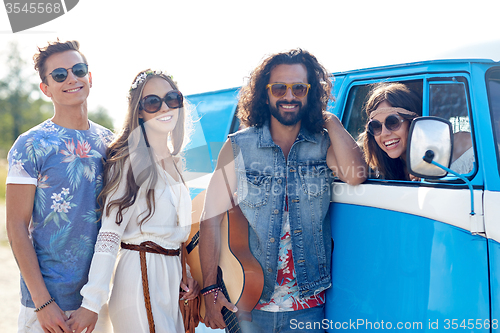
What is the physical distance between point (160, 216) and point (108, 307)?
602 millimetres

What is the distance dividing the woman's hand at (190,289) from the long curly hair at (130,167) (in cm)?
49

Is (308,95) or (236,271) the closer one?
(236,271)

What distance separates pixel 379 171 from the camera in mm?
2350

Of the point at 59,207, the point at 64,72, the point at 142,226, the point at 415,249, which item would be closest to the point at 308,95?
the point at 415,249

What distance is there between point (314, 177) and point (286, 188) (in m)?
0.18

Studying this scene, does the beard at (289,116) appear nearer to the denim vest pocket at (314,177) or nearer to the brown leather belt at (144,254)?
the denim vest pocket at (314,177)

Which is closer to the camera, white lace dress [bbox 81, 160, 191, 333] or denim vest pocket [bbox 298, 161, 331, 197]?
white lace dress [bbox 81, 160, 191, 333]

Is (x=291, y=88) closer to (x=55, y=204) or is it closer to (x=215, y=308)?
(x=215, y=308)

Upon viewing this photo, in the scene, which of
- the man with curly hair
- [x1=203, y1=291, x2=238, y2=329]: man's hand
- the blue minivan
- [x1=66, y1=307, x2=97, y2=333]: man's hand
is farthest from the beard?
[x1=66, y1=307, x2=97, y2=333]: man's hand

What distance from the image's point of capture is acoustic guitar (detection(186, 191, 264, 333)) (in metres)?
2.36

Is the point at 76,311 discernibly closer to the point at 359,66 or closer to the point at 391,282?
the point at 391,282

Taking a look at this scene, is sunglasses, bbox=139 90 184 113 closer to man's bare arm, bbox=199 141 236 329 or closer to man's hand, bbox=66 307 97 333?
man's bare arm, bbox=199 141 236 329

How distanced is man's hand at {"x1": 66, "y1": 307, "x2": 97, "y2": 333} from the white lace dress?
39mm

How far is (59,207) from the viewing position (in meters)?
2.31
